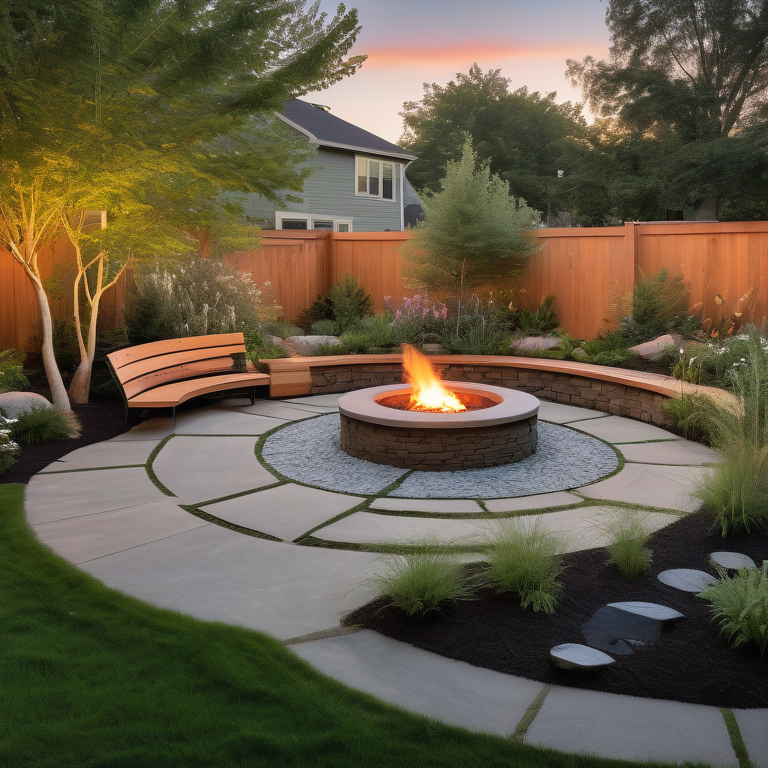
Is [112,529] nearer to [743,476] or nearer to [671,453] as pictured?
[743,476]

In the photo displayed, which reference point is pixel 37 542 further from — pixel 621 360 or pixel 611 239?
pixel 611 239

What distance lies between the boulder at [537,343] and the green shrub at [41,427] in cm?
628

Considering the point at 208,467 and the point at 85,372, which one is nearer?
the point at 208,467

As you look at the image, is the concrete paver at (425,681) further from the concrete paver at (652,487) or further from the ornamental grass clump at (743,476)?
the concrete paver at (652,487)

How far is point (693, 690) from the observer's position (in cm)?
257

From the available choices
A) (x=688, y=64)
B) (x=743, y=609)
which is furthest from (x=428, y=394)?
(x=688, y=64)

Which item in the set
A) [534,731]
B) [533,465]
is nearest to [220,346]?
[533,465]

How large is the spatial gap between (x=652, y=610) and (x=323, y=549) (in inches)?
71.6

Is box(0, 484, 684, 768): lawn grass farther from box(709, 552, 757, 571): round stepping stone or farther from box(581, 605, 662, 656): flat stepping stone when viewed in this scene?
box(709, 552, 757, 571): round stepping stone

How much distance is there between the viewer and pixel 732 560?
143 inches

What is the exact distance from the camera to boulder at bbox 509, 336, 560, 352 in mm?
10734

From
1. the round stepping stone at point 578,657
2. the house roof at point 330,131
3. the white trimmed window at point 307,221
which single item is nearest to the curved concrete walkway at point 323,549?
the round stepping stone at point 578,657

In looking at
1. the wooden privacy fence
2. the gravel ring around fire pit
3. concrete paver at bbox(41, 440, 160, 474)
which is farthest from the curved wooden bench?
the wooden privacy fence

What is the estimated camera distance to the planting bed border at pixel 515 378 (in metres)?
7.93
